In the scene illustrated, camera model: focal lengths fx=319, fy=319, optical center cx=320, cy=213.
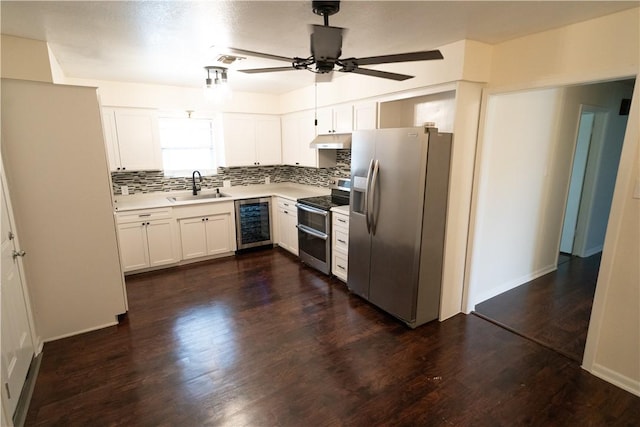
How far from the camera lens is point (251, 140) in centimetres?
510

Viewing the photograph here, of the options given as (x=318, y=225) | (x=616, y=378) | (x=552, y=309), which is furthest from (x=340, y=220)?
(x=616, y=378)

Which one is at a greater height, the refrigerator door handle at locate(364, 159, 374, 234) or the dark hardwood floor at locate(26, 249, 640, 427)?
the refrigerator door handle at locate(364, 159, 374, 234)

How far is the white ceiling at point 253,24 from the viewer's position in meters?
1.89

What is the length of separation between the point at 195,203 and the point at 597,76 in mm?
4235

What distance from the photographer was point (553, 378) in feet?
7.51

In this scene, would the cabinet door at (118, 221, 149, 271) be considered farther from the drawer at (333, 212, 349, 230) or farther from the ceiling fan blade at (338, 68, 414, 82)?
the ceiling fan blade at (338, 68, 414, 82)

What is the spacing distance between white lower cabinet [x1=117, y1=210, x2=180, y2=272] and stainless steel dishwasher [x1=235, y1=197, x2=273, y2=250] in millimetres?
911

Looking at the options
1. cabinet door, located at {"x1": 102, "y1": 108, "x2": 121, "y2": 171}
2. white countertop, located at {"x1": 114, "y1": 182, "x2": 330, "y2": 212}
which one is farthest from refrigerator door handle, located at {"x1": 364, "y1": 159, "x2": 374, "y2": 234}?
cabinet door, located at {"x1": 102, "y1": 108, "x2": 121, "y2": 171}

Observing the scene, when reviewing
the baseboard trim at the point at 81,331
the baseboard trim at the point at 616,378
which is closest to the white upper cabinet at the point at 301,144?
the baseboard trim at the point at 81,331

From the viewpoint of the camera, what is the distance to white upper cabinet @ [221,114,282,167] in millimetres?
4914

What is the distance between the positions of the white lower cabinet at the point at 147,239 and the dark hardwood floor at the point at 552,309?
3.76 metres

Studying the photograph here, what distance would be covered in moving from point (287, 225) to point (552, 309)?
11.0ft

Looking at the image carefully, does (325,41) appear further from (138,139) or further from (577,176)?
(577,176)

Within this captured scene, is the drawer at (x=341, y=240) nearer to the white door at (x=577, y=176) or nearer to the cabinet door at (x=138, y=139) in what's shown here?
the cabinet door at (x=138, y=139)
